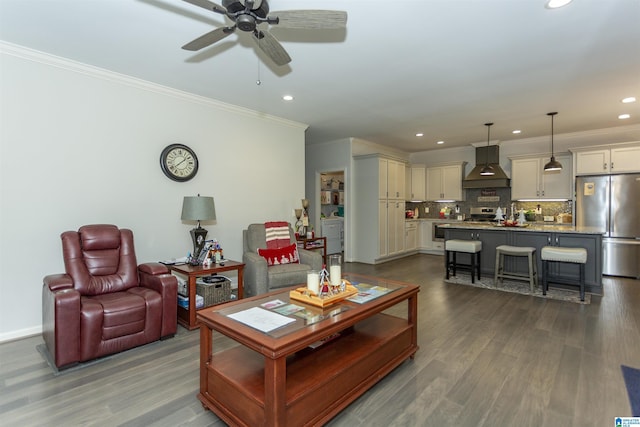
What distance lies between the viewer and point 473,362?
8.09 feet

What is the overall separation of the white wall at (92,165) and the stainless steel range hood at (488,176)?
5084 millimetres

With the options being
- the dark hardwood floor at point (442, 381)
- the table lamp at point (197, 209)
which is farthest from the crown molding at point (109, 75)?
the dark hardwood floor at point (442, 381)

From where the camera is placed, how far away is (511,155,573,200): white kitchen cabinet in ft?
20.2

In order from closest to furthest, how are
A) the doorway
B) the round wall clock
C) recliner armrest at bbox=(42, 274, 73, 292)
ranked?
recliner armrest at bbox=(42, 274, 73, 292), the round wall clock, the doorway

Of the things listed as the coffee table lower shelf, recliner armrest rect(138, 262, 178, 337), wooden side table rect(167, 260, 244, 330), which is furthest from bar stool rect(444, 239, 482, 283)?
recliner armrest rect(138, 262, 178, 337)

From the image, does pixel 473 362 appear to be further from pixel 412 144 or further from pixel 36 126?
pixel 412 144

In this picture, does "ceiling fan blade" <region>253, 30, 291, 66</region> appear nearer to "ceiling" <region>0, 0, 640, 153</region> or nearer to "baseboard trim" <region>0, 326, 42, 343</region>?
"ceiling" <region>0, 0, 640, 153</region>

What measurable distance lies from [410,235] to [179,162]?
5.65m

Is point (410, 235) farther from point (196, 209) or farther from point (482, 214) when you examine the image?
point (196, 209)

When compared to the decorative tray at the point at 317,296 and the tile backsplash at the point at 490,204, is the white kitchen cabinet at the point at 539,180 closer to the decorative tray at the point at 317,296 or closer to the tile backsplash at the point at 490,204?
the tile backsplash at the point at 490,204

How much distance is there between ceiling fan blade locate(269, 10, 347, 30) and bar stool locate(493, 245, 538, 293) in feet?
13.3

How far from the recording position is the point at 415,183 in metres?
8.16

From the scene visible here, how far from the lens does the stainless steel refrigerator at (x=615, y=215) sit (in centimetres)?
512

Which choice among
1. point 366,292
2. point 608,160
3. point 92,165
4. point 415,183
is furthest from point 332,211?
point 366,292
